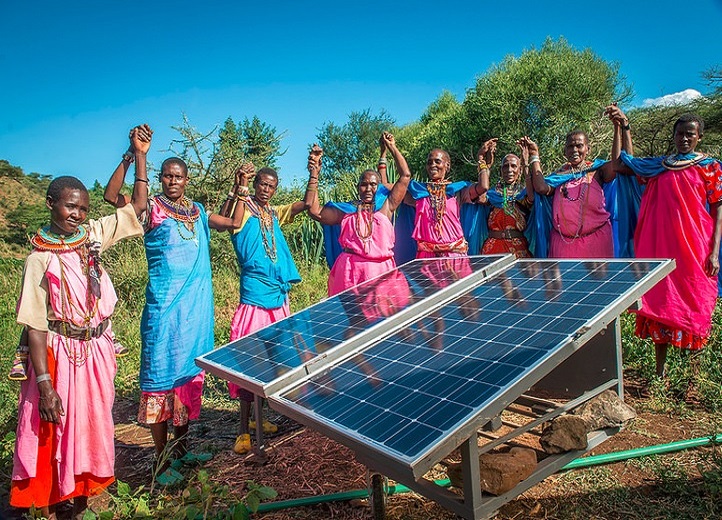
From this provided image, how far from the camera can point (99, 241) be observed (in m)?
3.43

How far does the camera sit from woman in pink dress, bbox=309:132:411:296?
5.03m

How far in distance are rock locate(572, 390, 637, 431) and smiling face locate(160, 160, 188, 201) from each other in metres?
3.34

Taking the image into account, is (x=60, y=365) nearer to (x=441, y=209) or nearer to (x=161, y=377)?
(x=161, y=377)

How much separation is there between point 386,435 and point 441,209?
12.6 feet

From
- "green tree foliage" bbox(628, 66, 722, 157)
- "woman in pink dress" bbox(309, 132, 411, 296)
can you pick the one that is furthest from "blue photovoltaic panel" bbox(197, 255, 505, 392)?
"green tree foliage" bbox(628, 66, 722, 157)

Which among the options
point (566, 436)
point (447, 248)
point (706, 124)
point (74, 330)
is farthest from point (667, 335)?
point (706, 124)

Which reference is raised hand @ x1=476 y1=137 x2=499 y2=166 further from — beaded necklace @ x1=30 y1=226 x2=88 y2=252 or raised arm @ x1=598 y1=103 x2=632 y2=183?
beaded necklace @ x1=30 y1=226 x2=88 y2=252

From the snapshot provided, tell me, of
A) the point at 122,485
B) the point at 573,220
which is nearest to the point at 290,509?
the point at 122,485

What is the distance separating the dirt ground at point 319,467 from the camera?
3189 mm

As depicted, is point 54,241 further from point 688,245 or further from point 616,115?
point 688,245

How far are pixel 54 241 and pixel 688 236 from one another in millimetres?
5207

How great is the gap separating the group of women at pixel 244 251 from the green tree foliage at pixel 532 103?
1640 cm

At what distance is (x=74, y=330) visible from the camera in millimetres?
3225

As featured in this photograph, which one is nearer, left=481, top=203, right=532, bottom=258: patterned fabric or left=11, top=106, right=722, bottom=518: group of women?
left=11, top=106, right=722, bottom=518: group of women
